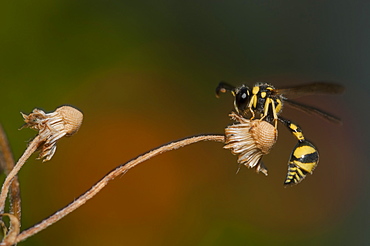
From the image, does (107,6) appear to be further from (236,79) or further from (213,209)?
(213,209)

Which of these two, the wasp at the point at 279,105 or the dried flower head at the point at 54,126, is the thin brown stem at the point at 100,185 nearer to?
the dried flower head at the point at 54,126

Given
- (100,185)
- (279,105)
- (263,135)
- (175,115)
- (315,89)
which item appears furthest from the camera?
(175,115)

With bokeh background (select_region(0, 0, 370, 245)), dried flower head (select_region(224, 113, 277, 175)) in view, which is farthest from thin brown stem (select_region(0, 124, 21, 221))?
bokeh background (select_region(0, 0, 370, 245))

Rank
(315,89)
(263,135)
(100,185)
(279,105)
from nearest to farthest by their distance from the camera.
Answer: (100,185), (263,135), (315,89), (279,105)

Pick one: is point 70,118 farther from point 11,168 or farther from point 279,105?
point 279,105

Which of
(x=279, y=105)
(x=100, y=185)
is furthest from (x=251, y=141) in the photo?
(x=279, y=105)

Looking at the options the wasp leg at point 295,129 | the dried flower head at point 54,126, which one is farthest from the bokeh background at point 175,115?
the dried flower head at point 54,126
